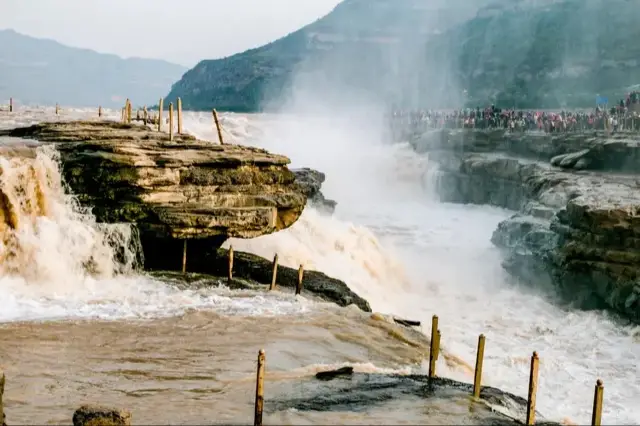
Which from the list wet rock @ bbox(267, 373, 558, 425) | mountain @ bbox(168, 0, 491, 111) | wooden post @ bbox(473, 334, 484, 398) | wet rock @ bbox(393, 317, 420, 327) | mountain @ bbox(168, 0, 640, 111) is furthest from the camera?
mountain @ bbox(168, 0, 491, 111)

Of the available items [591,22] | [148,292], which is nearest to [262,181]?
[148,292]

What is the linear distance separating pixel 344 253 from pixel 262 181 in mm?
6296

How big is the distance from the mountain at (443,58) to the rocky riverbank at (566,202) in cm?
3470

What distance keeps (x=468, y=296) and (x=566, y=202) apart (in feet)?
Answer: 16.8

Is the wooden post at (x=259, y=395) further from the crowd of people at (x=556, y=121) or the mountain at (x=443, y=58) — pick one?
the mountain at (x=443, y=58)

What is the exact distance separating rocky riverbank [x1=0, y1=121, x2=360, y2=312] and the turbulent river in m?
0.65

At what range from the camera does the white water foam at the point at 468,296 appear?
608 inches

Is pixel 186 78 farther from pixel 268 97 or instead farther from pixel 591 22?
pixel 591 22

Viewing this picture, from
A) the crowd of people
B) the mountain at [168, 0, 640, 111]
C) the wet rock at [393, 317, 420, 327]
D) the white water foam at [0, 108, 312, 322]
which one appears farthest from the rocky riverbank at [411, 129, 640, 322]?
the mountain at [168, 0, 640, 111]

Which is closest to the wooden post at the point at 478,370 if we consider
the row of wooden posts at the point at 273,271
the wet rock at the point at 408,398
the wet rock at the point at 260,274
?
the wet rock at the point at 408,398

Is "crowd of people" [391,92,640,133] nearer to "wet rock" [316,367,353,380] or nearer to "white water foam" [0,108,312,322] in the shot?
"white water foam" [0,108,312,322]

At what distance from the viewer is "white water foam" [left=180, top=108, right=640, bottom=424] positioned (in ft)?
50.7

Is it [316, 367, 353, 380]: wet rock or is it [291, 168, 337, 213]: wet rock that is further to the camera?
[291, 168, 337, 213]: wet rock

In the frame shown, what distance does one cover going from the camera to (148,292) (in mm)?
15297
